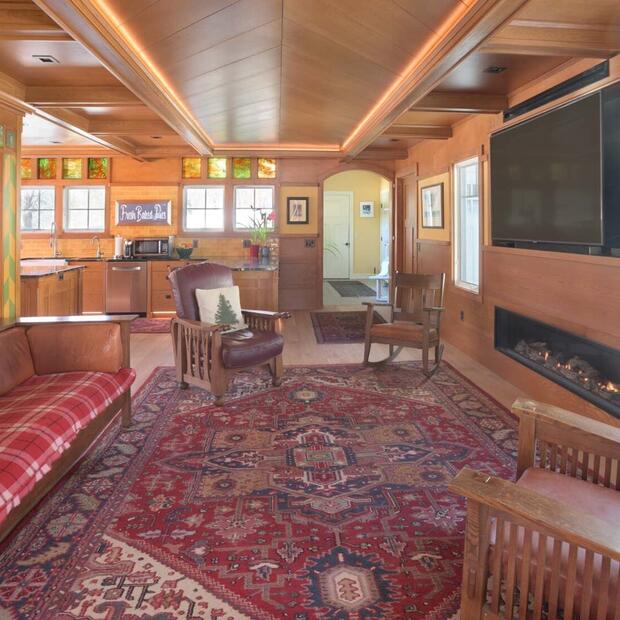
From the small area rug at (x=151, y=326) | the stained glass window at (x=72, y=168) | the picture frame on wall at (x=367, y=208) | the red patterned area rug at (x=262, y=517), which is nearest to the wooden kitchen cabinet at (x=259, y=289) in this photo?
the small area rug at (x=151, y=326)

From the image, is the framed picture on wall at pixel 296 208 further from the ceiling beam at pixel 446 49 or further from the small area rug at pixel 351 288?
the ceiling beam at pixel 446 49

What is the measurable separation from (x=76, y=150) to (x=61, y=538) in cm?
726

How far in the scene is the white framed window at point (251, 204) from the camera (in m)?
8.39

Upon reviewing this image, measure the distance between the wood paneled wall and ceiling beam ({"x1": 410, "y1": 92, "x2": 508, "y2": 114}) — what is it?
0.20 meters

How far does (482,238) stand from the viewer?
4.98m

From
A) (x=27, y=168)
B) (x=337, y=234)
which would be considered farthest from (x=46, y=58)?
(x=337, y=234)

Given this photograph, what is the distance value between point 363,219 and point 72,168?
6.89m

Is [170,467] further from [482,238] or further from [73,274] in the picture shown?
[73,274]

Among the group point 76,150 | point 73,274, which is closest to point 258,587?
point 73,274

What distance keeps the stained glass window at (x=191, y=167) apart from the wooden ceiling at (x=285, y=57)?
2.19 meters

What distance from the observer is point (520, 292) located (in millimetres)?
4180

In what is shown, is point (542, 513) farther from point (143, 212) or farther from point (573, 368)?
point (143, 212)

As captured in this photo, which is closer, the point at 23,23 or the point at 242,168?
the point at 23,23

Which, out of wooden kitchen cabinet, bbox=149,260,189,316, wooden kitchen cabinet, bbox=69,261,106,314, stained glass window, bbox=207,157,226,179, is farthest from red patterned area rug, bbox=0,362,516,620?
stained glass window, bbox=207,157,226,179
